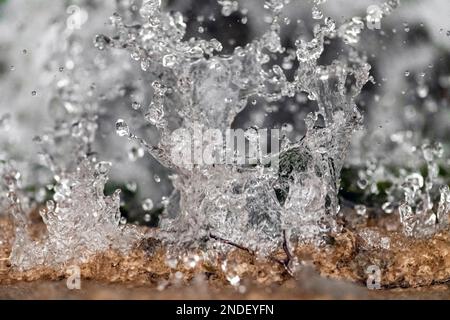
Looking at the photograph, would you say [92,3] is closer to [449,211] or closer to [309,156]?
[309,156]

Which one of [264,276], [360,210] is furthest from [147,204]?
[264,276]

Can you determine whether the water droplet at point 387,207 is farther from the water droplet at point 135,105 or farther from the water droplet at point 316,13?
the water droplet at point 135,105

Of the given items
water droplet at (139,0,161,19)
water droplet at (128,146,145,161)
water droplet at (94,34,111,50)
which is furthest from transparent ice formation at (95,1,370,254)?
water droplet at (128,146,145,161)

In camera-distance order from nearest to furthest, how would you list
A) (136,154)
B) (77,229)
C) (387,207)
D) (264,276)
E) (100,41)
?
1. (264,276)
2. (77,229)
3. (387,207)
4. (100,41)
5. (136,154)

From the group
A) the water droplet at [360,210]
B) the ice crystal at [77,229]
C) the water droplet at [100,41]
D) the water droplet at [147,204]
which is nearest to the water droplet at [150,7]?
the water droplet at [100,41]

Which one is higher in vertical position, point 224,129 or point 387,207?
point 224,129

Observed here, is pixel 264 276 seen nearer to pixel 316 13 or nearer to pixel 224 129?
pixel 224 129

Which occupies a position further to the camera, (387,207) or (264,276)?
(387,207)

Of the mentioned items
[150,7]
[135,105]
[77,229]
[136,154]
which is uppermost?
[150,7]
